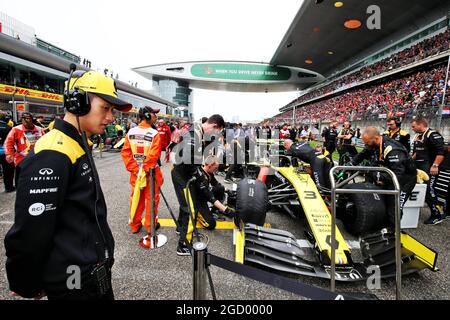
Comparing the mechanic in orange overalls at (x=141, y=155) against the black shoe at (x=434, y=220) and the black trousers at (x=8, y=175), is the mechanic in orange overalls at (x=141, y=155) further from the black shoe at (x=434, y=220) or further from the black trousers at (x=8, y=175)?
the black shoe at (x=434, y=220)

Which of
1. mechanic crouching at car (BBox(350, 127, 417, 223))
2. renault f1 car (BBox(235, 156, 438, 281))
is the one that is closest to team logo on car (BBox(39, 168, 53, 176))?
renault f1 car (BBox(235, 156, 438, 281))

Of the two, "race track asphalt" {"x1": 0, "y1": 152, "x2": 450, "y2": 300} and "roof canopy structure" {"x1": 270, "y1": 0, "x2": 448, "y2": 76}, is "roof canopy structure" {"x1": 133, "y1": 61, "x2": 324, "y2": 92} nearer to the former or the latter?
"roof canopy structure" {"x1": 270, "y1": 0, "x2": 448, "y2": 76}

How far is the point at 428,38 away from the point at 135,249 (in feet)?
88.1

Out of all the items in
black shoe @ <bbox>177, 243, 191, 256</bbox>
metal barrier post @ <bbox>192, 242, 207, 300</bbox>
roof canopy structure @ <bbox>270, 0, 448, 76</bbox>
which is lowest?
black shoe @ <bbox>177, 243, 191, 256</bbox>

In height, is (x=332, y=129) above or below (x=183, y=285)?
above

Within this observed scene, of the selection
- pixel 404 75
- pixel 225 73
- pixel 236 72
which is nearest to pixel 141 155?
pixel 404 75

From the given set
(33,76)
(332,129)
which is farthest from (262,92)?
(332,129)

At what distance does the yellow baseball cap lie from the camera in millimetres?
1088

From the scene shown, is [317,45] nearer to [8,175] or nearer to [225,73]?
[225,73]

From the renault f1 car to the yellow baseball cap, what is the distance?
1.86 metres

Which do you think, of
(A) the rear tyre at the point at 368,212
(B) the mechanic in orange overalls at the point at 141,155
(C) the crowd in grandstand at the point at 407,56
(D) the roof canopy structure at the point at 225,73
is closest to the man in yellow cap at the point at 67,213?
(B) the mechanic in orange overalls at the point at 141,155

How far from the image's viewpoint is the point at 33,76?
22.6 meters

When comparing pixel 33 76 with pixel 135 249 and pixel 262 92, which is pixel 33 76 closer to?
pixel 135 249

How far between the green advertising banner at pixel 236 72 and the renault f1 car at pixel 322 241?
168 ft
